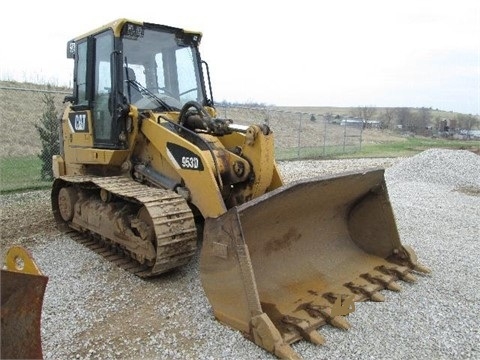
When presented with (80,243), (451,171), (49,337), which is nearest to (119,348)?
(49,337)

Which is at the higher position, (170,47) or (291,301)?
(170,47)

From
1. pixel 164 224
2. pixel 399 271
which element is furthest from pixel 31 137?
pixel 399 271

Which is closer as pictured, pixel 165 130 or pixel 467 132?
pixel 165 130

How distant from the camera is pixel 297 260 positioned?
15.5 feet

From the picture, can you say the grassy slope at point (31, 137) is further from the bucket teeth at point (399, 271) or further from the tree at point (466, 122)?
the tree at point (466, 122)

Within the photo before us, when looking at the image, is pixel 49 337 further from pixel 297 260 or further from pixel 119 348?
pixel 297 260

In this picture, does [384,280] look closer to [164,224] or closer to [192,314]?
[192,314]

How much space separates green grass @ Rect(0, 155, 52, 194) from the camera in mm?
10492

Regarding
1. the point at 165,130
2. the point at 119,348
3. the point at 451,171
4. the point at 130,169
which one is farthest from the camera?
the point at 451,171

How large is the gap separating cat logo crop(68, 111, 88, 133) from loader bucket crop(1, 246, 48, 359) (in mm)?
3988

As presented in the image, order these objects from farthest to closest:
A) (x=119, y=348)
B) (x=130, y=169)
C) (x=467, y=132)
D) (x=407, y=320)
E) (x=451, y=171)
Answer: (x=467, y=132) → (x=451, y=171) → (x=130, y=169) → (x=407, y=320) → (x=119, y=348)

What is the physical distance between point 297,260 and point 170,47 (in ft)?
11.1

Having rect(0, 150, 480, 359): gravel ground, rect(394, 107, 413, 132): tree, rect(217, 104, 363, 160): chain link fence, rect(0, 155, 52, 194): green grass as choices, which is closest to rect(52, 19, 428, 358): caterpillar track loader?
rect(0, 150, 480, 359): gravel ground

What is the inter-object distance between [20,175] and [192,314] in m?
9.10
